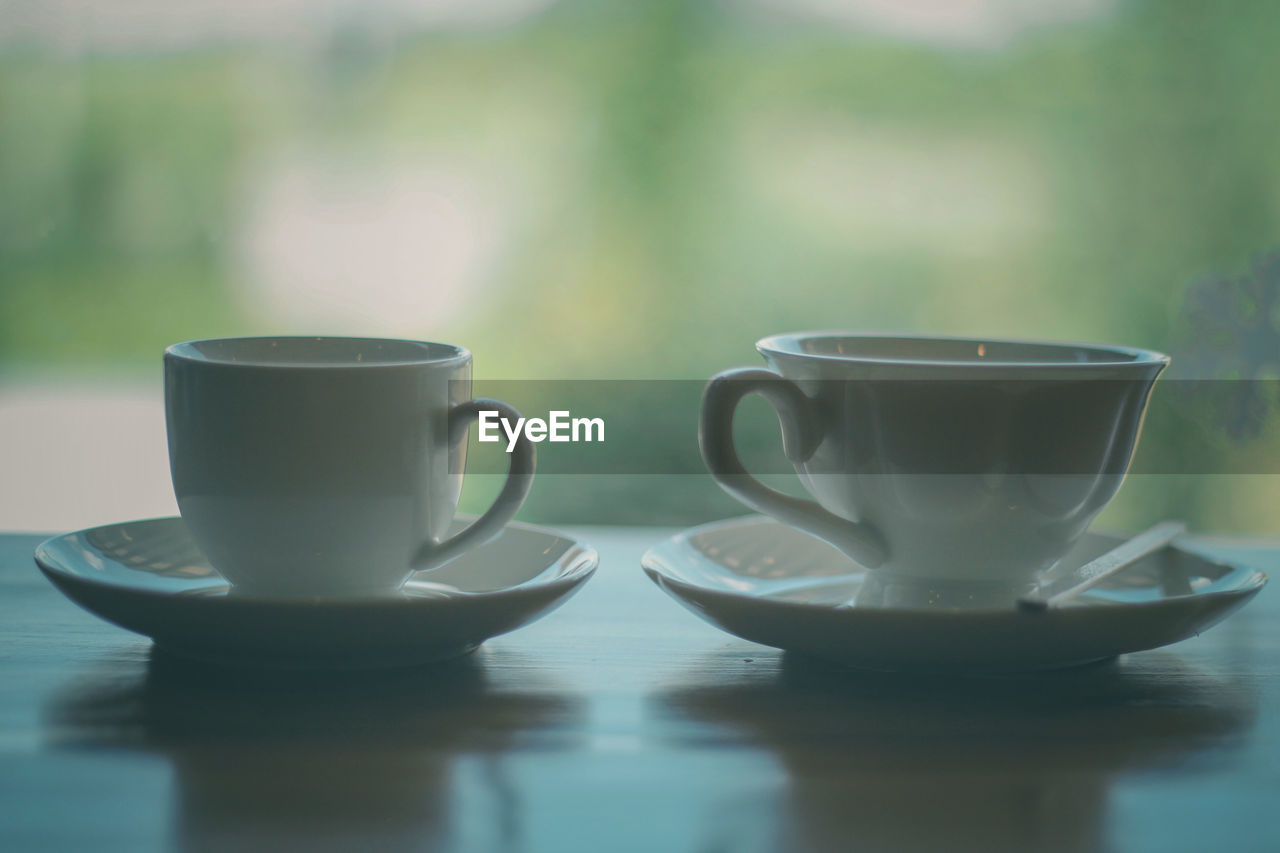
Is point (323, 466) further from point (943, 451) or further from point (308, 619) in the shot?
point (943, 451)

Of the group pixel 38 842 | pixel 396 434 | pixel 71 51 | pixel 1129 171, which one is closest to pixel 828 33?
pixel 1129 171

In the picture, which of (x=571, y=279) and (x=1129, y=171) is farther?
(x=571, y=279)

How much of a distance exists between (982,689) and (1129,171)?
9.76 feet

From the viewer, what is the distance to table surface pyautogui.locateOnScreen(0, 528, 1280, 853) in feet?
0.97

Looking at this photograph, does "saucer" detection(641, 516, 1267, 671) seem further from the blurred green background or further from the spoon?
the blurred green background

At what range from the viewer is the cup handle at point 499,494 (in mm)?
453

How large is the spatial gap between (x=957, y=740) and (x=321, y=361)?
32 centimetres

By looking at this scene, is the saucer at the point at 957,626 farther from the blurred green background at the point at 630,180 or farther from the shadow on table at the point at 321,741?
the blurred green background at the point at 630,180

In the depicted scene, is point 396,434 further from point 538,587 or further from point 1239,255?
point 1239,255

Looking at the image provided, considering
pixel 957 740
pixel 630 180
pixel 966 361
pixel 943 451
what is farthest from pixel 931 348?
pixel 630 180

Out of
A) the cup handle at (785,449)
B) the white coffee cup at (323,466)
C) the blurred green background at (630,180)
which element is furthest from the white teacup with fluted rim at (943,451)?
the blurred green background at (630,180)

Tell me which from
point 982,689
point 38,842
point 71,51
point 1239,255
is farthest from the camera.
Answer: point 71,51

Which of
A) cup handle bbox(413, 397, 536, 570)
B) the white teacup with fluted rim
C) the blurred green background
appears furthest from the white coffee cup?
the blurred green background

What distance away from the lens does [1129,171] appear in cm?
304
